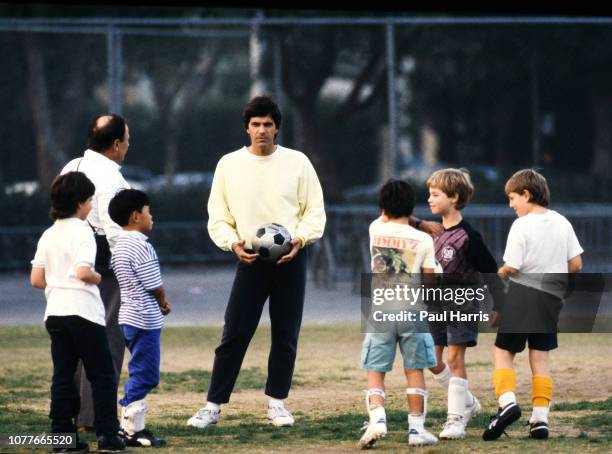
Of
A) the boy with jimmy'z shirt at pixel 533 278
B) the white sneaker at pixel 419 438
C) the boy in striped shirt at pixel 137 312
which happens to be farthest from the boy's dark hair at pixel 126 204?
the boy with jimmy'z shirt at pixel 533 278

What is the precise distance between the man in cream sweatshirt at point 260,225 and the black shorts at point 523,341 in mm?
1207

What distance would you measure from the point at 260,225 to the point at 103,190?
92cm

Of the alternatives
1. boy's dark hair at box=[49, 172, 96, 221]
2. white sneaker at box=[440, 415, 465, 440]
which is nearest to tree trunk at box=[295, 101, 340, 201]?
white sneaker at box=[440, 415, 465, 440]

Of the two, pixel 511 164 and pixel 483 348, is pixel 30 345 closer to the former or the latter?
pixel 483 348

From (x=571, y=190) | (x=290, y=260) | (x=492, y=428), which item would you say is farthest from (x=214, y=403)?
(x=571, y=190)

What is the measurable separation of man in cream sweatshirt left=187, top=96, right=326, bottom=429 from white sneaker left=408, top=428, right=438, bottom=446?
964 millimetres

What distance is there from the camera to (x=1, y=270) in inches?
643

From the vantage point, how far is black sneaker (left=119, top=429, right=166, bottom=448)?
6516mm

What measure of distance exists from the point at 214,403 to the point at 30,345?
460cm

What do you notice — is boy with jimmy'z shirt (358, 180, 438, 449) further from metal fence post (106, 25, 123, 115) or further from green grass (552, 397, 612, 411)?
metal fence post (106, 25, 123, 115)

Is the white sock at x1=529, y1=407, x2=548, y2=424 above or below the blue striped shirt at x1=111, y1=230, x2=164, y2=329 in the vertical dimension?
below

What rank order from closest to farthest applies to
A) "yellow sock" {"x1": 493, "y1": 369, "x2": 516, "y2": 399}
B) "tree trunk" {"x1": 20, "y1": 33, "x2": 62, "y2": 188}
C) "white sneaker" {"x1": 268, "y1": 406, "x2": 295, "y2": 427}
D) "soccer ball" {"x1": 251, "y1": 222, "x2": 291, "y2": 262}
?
"yellow sock" {"x1": 493, "y1": 369, "x2": 516, "y2": 399}
"soccer ball" {"x1": 251, "y1": 222, "x2": 291, "y2": 262}
"white sneaker" {"x1": 268, "y1": 406, "x2": 295, "y2": 427}
"tree trunk" {"x1": 20, "y1": 33, "x2": 62, "y2": 188}

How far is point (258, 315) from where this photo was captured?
7398 mm

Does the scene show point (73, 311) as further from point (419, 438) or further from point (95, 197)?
point (419, 438)
